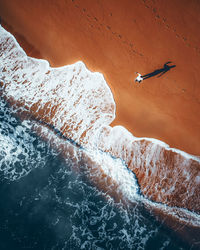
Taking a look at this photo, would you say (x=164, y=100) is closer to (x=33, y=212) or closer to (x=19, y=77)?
(x=19, y=77)

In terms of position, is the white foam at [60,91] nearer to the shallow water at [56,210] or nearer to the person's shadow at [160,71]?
the shallow water at [56,210]

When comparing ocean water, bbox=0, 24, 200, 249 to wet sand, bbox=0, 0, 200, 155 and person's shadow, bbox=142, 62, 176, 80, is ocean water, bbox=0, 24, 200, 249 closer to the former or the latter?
wet sand, bbox=0, 0, 200, 155

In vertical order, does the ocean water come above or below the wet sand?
below

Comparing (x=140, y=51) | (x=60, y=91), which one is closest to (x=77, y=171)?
(x=60, y=91)

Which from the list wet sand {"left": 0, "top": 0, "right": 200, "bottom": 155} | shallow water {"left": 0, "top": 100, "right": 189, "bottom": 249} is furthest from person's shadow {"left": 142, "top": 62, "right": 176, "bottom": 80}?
shallow water {"left": 0, "top": 100, "right": 189, "bottom": 249}

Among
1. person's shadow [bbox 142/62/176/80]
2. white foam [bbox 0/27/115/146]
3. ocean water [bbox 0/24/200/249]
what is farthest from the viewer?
white foam [bbox 0/27/115/146]

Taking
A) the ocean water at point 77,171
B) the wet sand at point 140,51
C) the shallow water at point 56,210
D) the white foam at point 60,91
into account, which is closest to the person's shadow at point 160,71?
the wet sand at point 140,51
